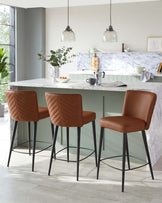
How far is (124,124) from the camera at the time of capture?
3197 millimetres

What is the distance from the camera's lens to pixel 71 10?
7641 millimetres

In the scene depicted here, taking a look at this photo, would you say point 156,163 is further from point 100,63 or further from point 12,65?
point 12,65

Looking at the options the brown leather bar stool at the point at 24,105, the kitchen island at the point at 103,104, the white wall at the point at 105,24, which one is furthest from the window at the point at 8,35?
the brown leather bar stool at the point at 24,105

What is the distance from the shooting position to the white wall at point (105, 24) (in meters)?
6.98

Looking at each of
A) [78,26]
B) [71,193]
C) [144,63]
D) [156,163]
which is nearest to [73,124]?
[71,193]

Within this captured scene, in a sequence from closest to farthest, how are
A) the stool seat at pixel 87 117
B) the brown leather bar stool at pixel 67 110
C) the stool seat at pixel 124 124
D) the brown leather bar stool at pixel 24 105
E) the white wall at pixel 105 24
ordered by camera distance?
the stool seat at pixel 124 124 → the brown leather bar stool at pixel 67 110 → the stool seat at pixel 87 117 → the brown leather bar stool at pixel 24 105 → the white wall at pixel 105 24

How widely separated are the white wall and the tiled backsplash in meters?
0.14

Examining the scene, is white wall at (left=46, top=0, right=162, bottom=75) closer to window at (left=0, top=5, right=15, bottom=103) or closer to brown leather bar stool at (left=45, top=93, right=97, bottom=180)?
window at (left=0, top=5, right=15, bottom=103)

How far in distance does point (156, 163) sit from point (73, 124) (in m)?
1.28

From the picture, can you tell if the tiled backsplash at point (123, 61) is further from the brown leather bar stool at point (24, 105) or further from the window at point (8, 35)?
the brown leather bar stool at point (24, 105)

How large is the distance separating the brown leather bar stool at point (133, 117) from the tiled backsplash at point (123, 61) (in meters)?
3.67

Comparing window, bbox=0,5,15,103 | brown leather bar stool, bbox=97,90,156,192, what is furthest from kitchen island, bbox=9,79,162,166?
window, bbox=0,5,15,103

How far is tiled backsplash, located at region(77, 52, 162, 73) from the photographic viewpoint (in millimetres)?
7078

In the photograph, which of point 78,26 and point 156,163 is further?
point 78,26
